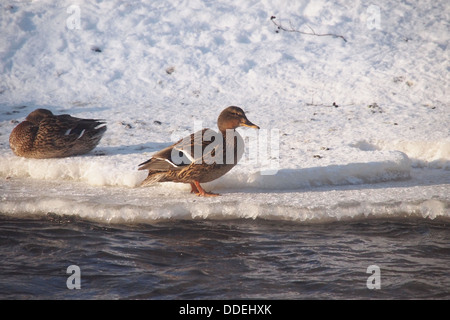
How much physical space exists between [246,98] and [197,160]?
3325mm

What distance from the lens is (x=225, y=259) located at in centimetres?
436

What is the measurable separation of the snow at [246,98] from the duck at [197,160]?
10.4 inches

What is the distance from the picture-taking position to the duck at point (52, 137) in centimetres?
645

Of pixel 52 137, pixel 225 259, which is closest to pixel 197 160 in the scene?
pixel 225 259

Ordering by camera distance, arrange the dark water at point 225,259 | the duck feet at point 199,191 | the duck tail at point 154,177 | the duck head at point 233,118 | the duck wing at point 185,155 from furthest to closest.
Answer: the duck head at point 233,118, the duck feet at point 199,191, the duck tail at point 154,177, the duck wing at point 185,155, the dark water at point 225,259

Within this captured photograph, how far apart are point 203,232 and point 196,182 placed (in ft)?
2.77

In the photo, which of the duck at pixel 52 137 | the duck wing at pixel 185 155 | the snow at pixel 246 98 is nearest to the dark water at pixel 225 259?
the snow at pixel 246 98

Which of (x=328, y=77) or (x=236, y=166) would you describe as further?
(x=328, y=77)

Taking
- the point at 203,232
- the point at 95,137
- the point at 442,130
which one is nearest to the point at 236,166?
the point at 203,232

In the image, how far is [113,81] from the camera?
882 cm

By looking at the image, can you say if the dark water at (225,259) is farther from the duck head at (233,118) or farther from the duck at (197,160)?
the duck head at (233,118)

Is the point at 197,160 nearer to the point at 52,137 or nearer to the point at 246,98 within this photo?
the point at 52,137

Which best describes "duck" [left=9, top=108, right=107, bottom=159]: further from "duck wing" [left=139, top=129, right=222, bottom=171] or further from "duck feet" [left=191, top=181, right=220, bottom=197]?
"duck feet" [left=191, top=181, right=220, bottom=197]
